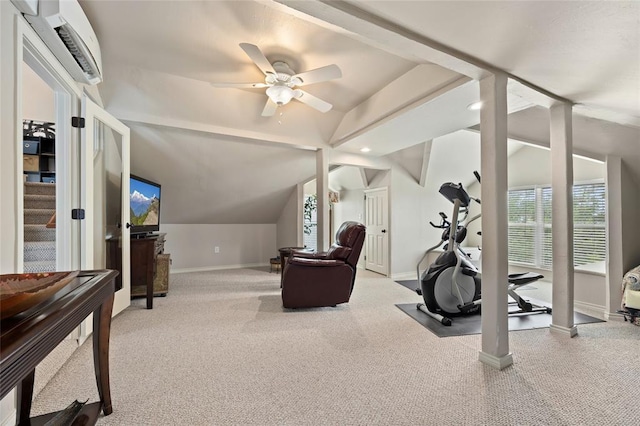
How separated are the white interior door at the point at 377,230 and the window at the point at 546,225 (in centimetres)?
241

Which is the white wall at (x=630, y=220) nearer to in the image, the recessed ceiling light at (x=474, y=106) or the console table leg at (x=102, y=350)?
the recessed ceiling light at (x=474, y=106)

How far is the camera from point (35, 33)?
156 centimetres

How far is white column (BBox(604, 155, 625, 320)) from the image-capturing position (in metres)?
3.07

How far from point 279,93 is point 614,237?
401cm

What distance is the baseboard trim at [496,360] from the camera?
1.92 m

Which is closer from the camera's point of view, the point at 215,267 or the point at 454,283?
the point at 454,283

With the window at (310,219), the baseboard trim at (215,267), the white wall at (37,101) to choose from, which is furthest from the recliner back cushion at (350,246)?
the white wall at (37,101)

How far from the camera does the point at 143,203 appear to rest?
12.3 ft

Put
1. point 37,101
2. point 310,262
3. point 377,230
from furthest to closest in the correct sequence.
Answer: point 377,230, point 37,101, point 310,262

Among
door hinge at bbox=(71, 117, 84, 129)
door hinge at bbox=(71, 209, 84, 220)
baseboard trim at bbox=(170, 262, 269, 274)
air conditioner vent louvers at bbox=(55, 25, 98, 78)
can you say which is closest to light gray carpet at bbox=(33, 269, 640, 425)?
door hinge at bbox=(71, 209, 84, 220)

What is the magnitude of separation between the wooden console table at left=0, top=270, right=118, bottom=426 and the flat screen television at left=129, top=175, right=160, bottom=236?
2330mm

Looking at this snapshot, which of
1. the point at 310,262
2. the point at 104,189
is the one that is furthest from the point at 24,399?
the point at 310,262

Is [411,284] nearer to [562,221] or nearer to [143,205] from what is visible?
[562,221]

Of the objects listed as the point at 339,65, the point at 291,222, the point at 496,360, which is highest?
the point at 339,65
